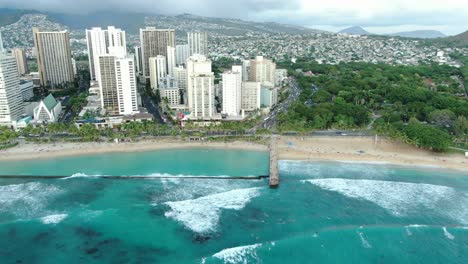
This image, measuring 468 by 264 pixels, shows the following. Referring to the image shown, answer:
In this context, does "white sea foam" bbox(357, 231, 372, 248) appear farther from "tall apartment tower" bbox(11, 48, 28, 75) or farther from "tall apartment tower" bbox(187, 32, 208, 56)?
"tall apartment tower" bbox(11, 48, 28, 75)

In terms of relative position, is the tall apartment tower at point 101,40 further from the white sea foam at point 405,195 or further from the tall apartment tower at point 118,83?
the white sea foam at point 405,195

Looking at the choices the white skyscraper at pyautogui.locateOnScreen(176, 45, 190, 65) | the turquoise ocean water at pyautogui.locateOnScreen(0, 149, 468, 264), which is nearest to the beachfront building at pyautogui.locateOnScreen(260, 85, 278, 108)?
the turquoise ocean water at pyautogui.locateOnScreen(0, 149, 468, 264)

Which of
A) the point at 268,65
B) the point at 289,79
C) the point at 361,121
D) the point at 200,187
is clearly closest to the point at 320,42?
the point at 289,79

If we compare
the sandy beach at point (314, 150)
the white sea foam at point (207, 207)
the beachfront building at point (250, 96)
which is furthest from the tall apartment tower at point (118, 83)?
the white sea foam at point (207, 207)

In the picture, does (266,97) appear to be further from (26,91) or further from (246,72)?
(26,91)

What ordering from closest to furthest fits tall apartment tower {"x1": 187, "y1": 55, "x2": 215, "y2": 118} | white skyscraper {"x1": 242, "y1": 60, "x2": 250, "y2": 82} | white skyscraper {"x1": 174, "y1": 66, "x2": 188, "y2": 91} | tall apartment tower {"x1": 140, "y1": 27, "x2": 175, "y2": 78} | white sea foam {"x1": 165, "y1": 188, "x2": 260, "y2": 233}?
white sea foam {"x1": 165, "y1": 188, "x2": 260, "y2": 233} < tall apartment tower {"x1": 187, "y1": 55, "x2": 215, "y2": 118} < white skyscraper {"x1": 174, "y1": 66, "x2": 188, "y2": 91} < white skyscraper {"x1": 242, "y1": 60, "x2": 250, "y2": 82} < tall apartment tower {"x1": 140, "y1": 27, "x2": 175, "y2": 78}

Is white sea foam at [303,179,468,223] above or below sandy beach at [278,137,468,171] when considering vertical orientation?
below
